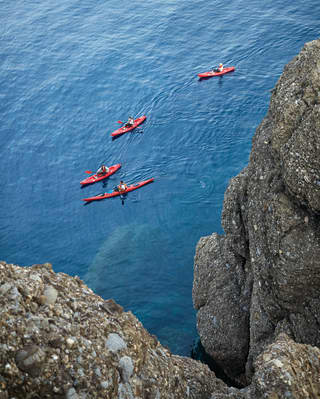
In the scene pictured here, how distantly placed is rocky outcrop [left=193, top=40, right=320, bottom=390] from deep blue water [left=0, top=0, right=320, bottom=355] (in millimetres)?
9187

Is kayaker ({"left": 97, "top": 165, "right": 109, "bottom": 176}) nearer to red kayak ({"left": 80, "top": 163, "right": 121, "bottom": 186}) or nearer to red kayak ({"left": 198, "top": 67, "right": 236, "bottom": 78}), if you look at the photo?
red kayak ({"left": 80, "top": 163, "right": 121, "bottom": 186})

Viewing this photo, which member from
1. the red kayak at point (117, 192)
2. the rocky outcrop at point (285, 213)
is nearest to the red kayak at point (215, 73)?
the red kayak at point (117, 192)

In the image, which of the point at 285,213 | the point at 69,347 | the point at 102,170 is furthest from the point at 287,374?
the point at 102,170

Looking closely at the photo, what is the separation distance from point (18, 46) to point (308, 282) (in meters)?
48.3

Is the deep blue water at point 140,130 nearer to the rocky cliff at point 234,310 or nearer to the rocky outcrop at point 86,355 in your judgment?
the rocky cliff at point 234,310

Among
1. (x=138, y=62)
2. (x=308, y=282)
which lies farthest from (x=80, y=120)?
(x=308, y=282)

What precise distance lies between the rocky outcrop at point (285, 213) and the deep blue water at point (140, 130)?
919cm

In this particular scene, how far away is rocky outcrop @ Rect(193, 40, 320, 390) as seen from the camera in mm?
10289

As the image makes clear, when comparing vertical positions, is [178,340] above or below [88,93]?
below

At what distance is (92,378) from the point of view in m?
6.07

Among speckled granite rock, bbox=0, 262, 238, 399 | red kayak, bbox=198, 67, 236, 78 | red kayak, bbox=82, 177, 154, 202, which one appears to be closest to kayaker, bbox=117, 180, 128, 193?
red kayak, bbox=82, 177, 154, 202

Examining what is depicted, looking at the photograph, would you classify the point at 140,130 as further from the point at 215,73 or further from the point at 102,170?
the point at 215,73

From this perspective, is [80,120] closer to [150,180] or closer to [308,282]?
[150,180]

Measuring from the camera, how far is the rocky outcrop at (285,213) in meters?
10.3
